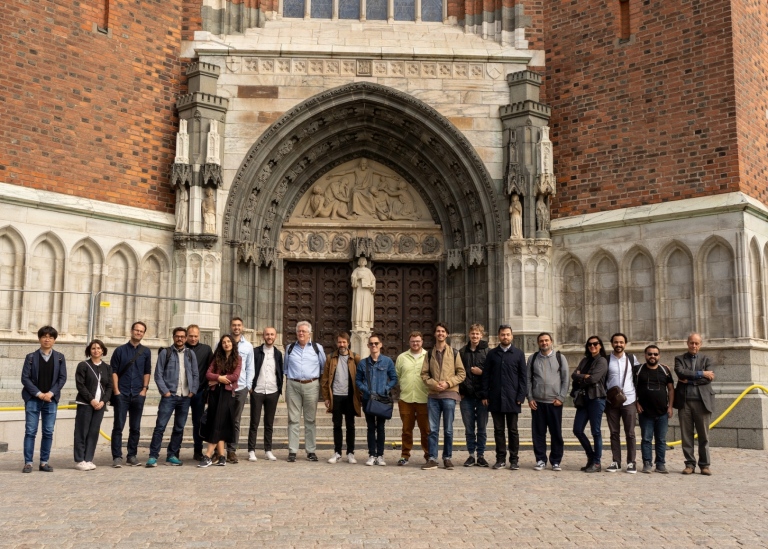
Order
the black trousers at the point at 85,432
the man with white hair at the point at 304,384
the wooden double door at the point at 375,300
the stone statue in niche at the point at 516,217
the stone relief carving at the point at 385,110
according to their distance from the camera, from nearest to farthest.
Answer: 1. the black trousers at the point at 85,432
2. the man with white hair at the point at 304,384
3. the stone statue in niche at the point at 516,217
4. the stone relief carving at the point at 385,110
5. the wooden double door at the point at 375,300

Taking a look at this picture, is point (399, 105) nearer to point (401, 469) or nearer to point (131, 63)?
point (131, 63)

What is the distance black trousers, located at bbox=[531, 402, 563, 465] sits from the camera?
878 centimetres

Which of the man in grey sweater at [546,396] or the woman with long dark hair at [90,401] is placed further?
the man in grey sweater at [546,396]

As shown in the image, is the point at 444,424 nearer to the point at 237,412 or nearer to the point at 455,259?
the point at 237,412

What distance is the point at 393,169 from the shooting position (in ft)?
52.7

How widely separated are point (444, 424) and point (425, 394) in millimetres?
398

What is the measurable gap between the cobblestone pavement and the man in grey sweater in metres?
0.29

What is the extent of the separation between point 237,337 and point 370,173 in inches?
294

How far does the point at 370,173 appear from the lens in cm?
1614

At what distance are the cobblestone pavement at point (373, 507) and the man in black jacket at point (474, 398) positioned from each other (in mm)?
382

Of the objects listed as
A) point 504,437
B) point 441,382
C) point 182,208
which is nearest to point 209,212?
point 182,208

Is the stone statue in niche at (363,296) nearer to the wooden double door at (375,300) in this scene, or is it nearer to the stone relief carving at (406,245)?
the wooden double door at (375,300)

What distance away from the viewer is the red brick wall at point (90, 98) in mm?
13055

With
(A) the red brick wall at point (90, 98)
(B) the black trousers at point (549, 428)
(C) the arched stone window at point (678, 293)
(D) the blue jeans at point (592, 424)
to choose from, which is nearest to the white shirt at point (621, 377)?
(D) the blue jeans at point (592, 424)
